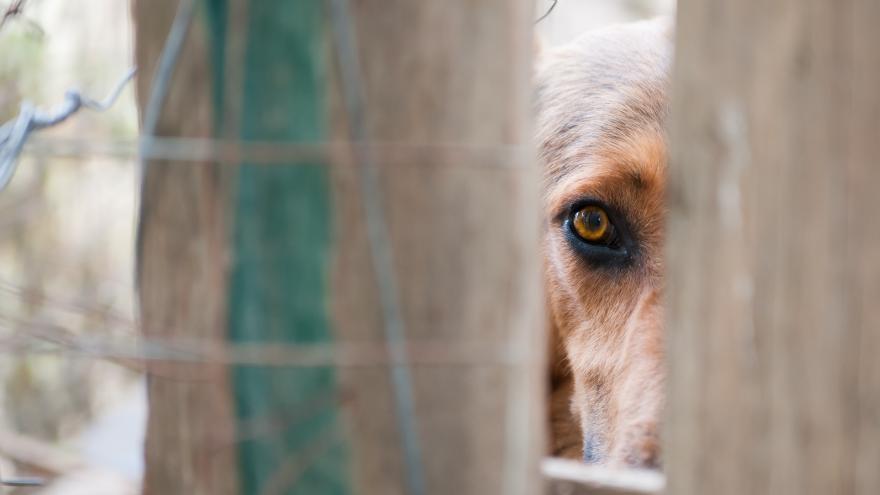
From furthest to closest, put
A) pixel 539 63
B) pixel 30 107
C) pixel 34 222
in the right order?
pixel 34 222, pixel 539 63, pixel 30 107

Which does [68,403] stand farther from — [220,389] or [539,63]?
[220,389]

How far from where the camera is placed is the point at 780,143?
105cm

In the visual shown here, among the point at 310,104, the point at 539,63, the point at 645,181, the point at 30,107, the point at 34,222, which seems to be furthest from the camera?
the point at 34,222

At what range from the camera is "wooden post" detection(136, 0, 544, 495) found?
1.04m

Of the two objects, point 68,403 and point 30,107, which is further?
point 68,403

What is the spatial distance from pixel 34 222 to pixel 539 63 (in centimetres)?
568

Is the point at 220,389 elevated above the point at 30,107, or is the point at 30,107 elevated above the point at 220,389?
the point at 30,107

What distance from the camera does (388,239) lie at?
1.06m

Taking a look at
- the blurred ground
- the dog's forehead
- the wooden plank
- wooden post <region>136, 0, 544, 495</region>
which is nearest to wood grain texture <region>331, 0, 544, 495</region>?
wooden post <region>136, 0, 544, 495</region>

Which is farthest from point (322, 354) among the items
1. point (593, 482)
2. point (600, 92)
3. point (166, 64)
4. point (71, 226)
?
point (71, 226)

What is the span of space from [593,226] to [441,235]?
212 cm

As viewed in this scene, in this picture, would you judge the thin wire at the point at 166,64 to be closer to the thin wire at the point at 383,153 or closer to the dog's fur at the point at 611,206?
the thin wire at the point at 383,153

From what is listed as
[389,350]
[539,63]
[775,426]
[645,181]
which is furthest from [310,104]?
[539,63]

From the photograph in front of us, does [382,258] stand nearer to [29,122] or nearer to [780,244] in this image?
[780,244]
